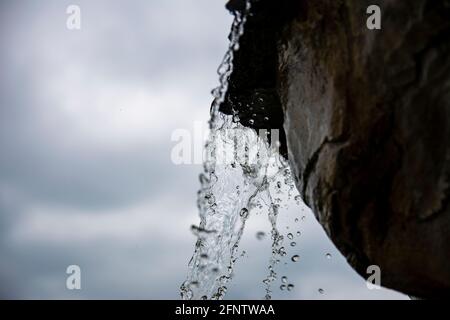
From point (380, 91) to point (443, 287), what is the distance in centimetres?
100

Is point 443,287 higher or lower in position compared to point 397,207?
lower

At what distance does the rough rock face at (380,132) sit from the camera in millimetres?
2225

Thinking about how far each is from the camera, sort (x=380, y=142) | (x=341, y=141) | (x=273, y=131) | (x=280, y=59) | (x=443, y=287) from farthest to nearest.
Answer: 1. (x=273, y=131)
2. (x=280, y=59)
3. (x=341, y=141)
4. (x=380, y=142)
5. (x=443, y=287)

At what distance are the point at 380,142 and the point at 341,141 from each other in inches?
9.5

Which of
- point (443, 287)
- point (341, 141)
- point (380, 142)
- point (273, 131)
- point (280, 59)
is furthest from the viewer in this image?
point (273, 131)

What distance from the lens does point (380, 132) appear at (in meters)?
2.47

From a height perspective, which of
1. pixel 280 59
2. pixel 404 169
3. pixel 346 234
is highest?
pixel 280 59

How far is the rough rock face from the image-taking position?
222 cm

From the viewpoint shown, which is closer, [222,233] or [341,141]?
[341,141]
